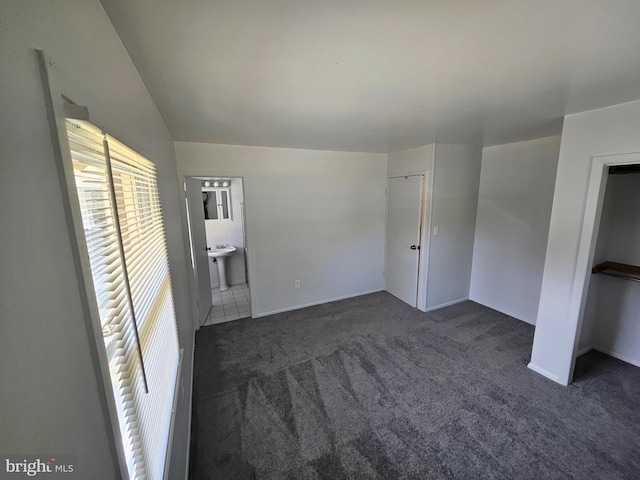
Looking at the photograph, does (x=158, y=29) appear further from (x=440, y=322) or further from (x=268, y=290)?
(x=440, y=322)

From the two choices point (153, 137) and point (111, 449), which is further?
point (153, 137)

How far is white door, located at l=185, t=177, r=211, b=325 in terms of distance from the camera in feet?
10.7

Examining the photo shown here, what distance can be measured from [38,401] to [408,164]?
3.89m

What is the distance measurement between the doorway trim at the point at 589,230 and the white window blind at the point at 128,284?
→ 296 cm

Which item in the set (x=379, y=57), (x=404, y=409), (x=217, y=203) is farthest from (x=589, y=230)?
(x=217, y=203)

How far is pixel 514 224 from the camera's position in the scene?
3.37 m

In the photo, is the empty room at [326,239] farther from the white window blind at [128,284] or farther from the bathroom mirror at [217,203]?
the bathroom mirror at [217,203]

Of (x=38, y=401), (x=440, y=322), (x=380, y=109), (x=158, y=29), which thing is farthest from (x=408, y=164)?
(x=38, y=401)

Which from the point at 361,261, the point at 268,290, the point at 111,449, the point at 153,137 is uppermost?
the point at 153,137

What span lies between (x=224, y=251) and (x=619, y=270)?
4939 mm

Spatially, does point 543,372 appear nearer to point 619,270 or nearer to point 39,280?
point 619,270

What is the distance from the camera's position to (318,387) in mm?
2283


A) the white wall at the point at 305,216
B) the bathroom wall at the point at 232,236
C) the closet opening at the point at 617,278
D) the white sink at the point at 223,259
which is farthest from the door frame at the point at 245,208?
the closet opening at the point at 617,278

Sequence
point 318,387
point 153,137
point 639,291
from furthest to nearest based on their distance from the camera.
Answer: point 639,291 → point 318,387 → point 153,137
